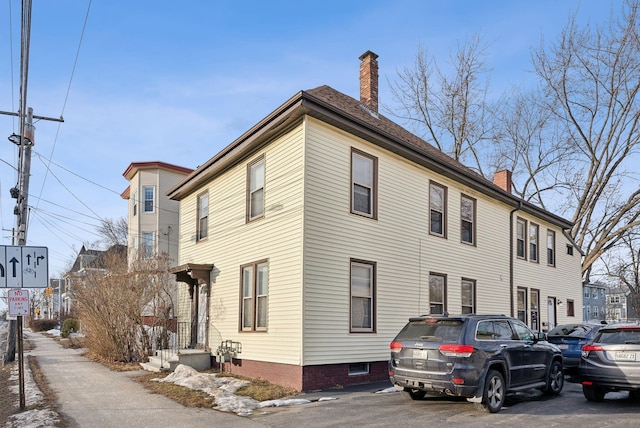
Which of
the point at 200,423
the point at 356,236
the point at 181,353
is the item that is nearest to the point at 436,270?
the point at 356,236

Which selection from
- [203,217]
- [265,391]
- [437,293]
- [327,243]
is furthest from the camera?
[203,217]

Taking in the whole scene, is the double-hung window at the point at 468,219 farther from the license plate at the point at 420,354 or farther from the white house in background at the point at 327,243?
the license plate at the point at 420,354

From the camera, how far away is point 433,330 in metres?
9.44

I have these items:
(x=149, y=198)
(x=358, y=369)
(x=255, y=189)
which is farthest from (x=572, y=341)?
(x=149, y=198)

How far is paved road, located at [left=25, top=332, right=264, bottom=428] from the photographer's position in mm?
8727

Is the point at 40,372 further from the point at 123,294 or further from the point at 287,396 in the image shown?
the point at 287,396

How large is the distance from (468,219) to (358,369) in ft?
24.3

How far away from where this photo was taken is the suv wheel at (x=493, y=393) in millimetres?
8953

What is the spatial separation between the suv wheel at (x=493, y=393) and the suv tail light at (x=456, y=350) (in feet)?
2.13

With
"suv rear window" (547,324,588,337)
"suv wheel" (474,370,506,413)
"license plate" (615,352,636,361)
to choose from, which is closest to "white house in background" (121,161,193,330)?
"suv rear window" (547,324,588,337)

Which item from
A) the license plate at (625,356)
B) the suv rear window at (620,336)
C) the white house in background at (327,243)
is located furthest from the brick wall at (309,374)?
the license plate at (625,356)

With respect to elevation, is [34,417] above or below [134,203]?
below

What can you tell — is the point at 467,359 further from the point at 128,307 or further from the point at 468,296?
the point at 128,307

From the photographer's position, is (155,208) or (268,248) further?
(155,208)
